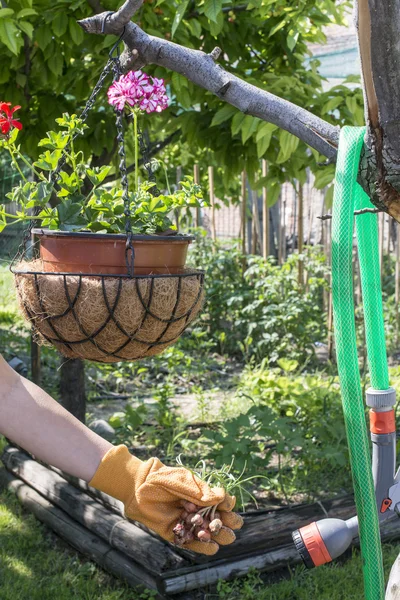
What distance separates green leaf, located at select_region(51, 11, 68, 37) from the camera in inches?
111

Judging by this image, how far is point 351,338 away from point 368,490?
0.26m

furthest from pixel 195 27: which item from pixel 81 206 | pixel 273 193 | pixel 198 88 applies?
pixel 81 206

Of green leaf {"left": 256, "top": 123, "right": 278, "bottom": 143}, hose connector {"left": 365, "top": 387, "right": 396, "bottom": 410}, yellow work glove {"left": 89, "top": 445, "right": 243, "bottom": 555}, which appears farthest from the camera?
green leaf {"left": 256, "top": 123, "right": 278, "bottom": 143}

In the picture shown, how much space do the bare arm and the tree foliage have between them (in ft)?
4.54

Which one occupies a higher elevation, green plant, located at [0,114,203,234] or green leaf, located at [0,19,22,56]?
green leaf, located at [0,19,22,56]

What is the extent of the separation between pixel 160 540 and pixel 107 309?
1438 mm

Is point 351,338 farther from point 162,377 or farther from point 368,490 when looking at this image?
point 162,377

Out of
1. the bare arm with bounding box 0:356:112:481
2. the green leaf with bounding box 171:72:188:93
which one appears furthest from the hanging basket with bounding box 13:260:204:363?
the green leaf with bounding box 171:72:188:93

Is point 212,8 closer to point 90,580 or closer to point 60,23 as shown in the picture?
point 60,23

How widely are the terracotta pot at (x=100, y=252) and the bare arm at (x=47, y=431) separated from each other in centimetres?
25

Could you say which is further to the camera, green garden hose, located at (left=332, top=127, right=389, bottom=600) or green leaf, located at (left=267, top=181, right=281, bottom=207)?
green leaf, located at (left=267, top=181, right=281, bottom=207)

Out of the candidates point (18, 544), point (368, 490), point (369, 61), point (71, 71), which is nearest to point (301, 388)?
point (18, 544)

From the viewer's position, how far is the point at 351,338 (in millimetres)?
1241

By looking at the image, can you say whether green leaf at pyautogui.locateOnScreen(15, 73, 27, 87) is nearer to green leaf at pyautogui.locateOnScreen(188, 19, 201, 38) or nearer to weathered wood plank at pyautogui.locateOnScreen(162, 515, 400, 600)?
green leaf at pyautogui.locateOnScreen(188, 19, 201, 38)
